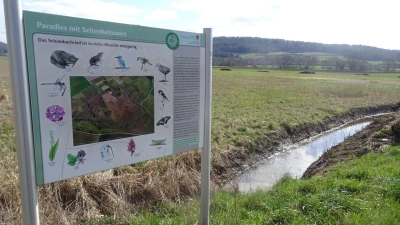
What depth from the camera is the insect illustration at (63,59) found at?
275cm

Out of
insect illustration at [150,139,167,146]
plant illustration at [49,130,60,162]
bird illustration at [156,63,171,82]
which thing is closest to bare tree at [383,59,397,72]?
bird illustration at [156,63,171,82]

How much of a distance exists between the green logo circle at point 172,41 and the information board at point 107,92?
0.04 feet

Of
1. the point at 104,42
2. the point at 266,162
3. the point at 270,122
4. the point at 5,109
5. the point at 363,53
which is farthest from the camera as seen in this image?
the point at 363,53

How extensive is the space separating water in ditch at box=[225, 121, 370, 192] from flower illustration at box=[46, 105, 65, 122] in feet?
18.4

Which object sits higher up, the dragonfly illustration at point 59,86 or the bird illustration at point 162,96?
the dragonfly illustration at point 59,86

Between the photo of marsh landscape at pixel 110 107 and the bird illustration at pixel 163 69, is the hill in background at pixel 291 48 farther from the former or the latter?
the photo of marsh landscape at pixel 110 107

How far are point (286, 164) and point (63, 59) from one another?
34.8ft

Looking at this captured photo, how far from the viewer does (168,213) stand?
531 cm

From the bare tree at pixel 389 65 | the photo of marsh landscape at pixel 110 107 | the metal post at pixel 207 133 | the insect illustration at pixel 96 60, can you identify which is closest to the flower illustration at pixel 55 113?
the photo of marsh landscape at pixel 110 107

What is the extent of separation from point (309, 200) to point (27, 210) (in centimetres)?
470

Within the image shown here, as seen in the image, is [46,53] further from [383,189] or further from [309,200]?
[383,189]

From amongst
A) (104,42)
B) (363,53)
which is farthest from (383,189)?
(363,53)

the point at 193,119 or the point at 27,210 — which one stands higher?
the point at 193,119

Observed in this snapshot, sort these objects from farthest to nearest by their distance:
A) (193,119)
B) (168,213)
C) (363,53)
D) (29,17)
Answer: (363,53) < (168,213) < (193,119) < (29,17)
